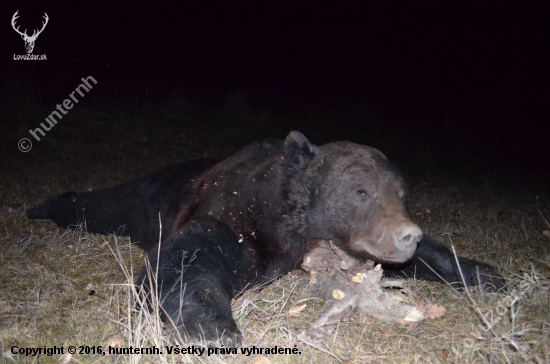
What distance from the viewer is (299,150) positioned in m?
3.12

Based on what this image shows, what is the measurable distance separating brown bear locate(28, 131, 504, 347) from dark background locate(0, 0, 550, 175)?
554 centimetres

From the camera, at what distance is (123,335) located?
7.75 ft

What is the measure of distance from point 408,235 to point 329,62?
53.4 ft

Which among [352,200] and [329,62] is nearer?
[352,200]

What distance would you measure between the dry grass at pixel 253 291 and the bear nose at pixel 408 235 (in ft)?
1.34

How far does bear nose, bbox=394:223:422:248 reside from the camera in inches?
97.2

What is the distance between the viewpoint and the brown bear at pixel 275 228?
2.55 meters

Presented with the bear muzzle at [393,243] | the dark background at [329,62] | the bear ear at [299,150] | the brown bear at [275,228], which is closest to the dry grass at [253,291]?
the brown bear at [275,228]

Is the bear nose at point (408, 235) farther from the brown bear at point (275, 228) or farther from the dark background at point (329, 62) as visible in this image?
the dark background at point (329, 62)

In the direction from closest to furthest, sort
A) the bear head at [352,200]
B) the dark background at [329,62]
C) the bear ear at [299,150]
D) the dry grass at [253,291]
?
the dry grass at [253,291] < the bear head at [352,200] < the bear ear at [299,150] < the dark background at [329,62]

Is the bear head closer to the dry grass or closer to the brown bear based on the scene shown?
the brown bear

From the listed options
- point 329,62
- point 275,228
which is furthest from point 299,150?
point 329,62

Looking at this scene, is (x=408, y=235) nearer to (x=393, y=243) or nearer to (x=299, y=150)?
(x=393, y=243)

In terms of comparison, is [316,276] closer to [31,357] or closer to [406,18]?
[31,357]
